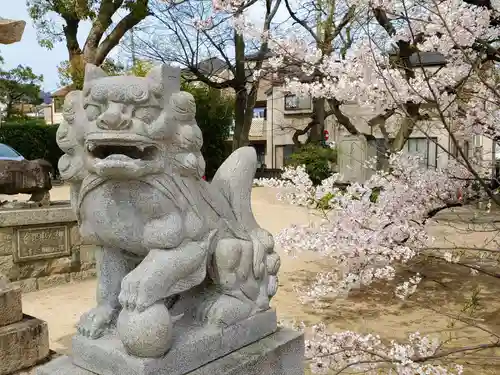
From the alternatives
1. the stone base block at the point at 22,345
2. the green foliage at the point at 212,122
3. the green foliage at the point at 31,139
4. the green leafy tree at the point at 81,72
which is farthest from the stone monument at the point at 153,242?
the green foliage at the point at 31,139

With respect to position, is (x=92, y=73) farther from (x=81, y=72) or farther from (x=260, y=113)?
(x=260, y=113)

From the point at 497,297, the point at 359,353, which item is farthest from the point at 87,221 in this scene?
the point at 497,297

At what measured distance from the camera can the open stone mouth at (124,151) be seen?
5.38 feet

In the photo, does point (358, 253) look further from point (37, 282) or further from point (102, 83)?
point (37, 282)

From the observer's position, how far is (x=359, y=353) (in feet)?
9.86

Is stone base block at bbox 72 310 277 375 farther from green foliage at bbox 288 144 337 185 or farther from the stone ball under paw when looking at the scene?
green foliage at bbox 288 144 337 185

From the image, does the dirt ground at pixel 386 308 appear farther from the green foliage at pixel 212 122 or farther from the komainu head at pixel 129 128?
the green foliage at pixel 212 122

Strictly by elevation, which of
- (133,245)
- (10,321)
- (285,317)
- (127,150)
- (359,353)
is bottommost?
(285,317)

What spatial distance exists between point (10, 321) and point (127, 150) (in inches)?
70.0

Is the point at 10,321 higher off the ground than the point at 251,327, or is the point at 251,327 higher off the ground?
the point at 251,327

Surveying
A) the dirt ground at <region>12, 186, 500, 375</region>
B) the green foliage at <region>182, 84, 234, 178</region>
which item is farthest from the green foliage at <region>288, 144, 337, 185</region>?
the dirt ground at <region>12, 186, 500, 375</region>

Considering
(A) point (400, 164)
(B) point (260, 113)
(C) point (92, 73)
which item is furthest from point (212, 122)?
(C) point (92, 73)

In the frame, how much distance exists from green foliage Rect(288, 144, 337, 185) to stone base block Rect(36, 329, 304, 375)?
13.5 metres

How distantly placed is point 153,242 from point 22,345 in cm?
162
